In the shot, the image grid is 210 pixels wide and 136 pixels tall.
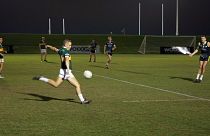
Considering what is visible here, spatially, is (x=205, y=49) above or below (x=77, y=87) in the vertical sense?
above

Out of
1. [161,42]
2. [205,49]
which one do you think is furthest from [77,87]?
[161,42]

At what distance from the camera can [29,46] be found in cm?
7619

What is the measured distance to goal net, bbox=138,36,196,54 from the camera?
73250 millimetres

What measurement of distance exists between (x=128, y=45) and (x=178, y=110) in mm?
66067

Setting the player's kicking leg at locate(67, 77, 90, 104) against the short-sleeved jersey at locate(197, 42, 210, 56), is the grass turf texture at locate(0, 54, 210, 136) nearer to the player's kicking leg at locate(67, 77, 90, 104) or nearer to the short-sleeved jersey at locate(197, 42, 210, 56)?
the player's kicking leg at locate(67, 77, 90, 104)

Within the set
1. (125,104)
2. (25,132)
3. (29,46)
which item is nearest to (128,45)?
(29,46)

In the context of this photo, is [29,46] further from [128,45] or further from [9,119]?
[9,119]

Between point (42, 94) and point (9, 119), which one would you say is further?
point (42, 94)

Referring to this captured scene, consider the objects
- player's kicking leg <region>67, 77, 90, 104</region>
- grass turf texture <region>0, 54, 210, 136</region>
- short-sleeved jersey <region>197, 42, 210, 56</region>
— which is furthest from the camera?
short-sleeved jersey <region>197, 42, 210, 56</region>

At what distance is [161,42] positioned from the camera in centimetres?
7550

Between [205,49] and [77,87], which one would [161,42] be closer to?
[205,49]

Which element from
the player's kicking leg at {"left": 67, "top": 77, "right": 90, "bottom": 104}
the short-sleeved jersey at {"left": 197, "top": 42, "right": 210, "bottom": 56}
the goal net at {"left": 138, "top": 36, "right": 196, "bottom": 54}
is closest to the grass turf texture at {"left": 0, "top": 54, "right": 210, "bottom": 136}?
the player's kicking leg at {"left": 67, "top": 77, "right": 90, "bottom": 104}

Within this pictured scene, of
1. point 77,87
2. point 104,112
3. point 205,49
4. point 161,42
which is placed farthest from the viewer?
point 161,42

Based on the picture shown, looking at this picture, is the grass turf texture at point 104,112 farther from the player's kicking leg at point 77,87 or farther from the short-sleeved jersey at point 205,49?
the short-sleeved jersey at point 205,49
